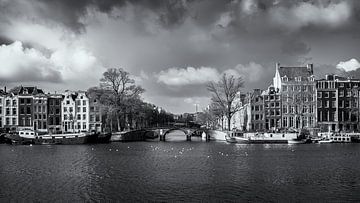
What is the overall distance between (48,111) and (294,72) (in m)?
80.5

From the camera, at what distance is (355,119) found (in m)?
137

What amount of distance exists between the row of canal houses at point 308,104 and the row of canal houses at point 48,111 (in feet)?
172

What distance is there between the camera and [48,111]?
469ft

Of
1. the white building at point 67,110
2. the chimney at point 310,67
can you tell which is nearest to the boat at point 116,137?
the white building at point 67,110

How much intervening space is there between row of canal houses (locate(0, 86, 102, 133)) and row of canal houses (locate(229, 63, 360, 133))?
52.4 metres

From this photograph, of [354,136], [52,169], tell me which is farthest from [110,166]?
[354,136]

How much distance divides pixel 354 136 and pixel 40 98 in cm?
9365

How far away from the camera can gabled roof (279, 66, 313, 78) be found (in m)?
145

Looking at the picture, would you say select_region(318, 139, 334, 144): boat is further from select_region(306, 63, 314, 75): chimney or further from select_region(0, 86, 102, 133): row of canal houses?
select_region(0, 86, 102, 133): row of canal houses

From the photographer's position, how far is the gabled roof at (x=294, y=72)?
14462 cm

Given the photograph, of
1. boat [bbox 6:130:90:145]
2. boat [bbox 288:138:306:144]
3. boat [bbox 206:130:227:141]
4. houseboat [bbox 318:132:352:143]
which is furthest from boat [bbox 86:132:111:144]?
houseboat [bbox 318:132:352:143]

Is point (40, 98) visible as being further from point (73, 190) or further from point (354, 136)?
point (73, 190)

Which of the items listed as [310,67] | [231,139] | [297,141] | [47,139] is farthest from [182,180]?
[310,67]

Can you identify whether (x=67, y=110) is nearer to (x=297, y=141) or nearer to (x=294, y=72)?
(x=294, y=72)
